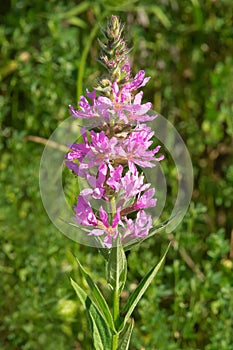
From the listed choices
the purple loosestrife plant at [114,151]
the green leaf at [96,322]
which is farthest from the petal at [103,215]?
the green leaf at [96,322]

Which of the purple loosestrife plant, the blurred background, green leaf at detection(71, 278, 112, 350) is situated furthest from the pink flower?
the blurred background

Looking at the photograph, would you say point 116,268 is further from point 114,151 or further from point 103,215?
point 114,151

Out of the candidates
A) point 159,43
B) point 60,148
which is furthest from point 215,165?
point 60,148

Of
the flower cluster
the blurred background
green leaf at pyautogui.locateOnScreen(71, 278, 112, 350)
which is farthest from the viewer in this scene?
the blurred background

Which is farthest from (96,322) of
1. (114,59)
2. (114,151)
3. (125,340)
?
(114,59)

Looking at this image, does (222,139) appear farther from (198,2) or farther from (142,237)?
(142,237)

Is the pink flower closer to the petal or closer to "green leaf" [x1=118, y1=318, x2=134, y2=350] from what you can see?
the petal
